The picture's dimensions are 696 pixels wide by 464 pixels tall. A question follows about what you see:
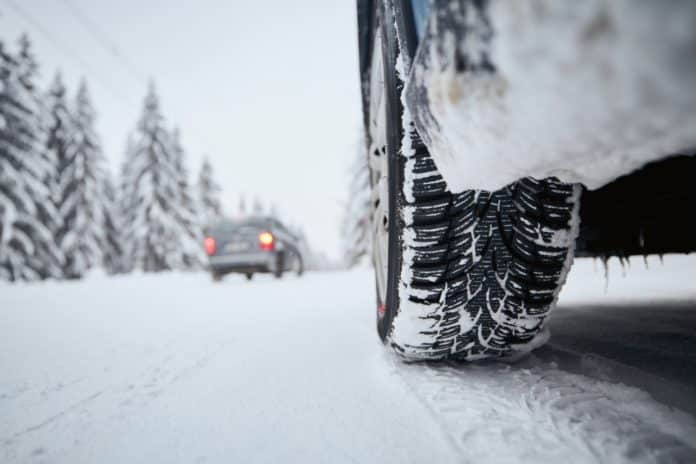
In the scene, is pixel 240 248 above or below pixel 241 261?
→ above

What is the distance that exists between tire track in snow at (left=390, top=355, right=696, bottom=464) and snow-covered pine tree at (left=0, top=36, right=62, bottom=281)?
17.0 meters

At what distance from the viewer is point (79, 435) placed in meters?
0.82

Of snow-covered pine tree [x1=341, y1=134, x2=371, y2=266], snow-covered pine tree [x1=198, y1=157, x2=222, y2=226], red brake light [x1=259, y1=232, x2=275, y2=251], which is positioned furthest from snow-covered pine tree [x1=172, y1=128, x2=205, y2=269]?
red brake light [x1=259, y1=232, x2=275, y2=251]

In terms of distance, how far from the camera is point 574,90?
0.35 metres

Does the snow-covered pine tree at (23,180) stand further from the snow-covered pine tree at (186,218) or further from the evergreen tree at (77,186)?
the snow-covered pine tree at (186,218)

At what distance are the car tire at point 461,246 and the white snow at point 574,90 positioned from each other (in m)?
0.32

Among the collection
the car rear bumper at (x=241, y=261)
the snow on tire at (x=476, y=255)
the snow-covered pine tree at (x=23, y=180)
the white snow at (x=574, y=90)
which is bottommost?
the car rear bumper at (x=241, y=261)

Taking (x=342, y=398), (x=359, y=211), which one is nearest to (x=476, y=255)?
(x=342, y=398)

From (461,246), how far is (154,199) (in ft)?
68.9

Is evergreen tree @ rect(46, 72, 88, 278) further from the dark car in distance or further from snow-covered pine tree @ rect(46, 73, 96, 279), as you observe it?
the dark car in distance

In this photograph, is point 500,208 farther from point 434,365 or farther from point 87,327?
point 87,327

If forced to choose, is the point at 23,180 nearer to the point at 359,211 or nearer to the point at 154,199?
the point at 154,199

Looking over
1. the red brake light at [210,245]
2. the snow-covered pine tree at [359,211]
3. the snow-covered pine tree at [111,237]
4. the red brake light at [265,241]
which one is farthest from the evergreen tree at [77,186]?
the red brake light at [265,241]

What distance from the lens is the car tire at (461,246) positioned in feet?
2.83
